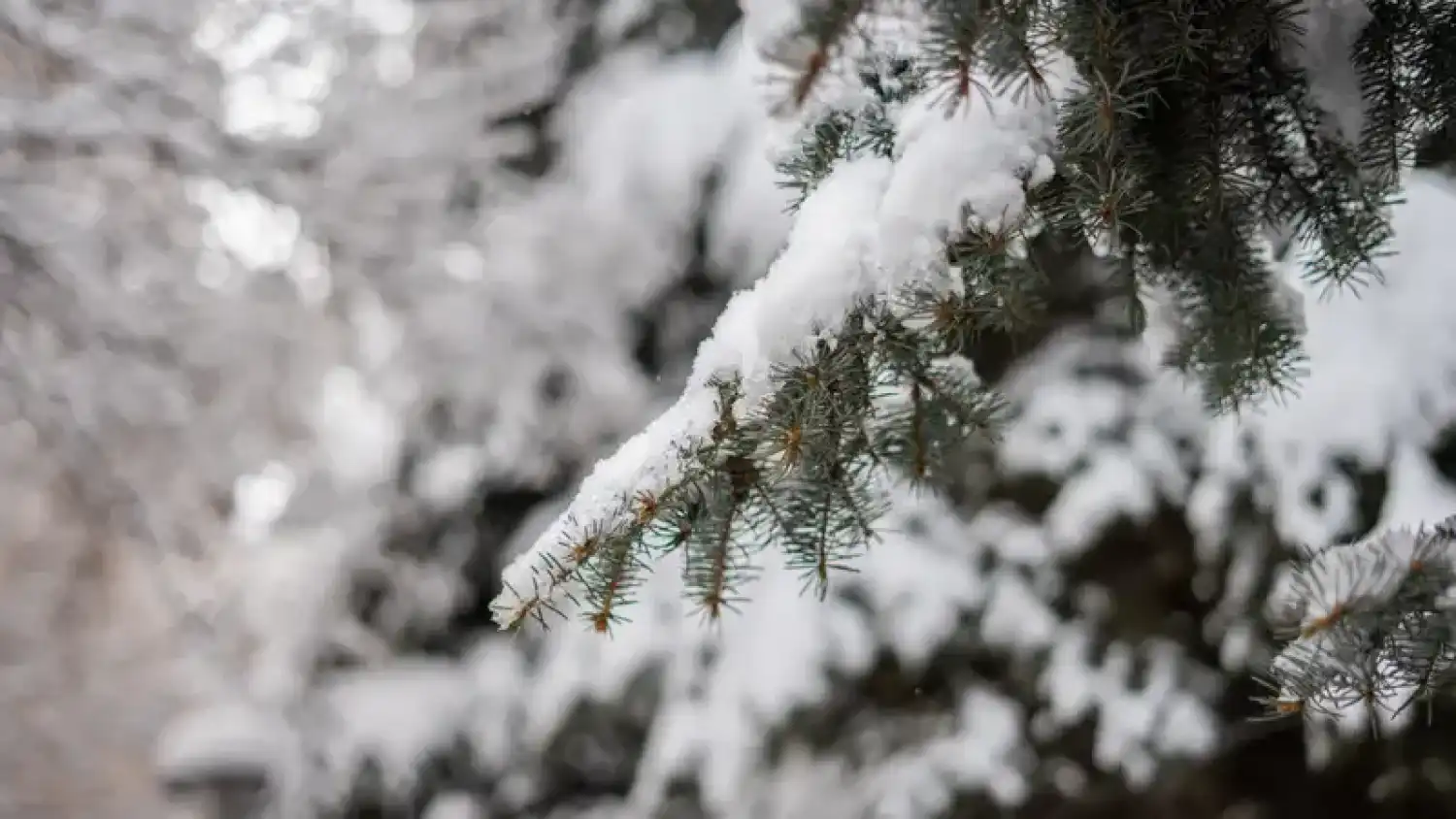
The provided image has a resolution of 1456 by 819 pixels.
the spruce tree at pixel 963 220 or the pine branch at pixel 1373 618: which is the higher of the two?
the spruce tree at pixel 963 220

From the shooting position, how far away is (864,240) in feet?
2.21

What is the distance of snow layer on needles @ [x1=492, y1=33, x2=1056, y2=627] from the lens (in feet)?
2.18

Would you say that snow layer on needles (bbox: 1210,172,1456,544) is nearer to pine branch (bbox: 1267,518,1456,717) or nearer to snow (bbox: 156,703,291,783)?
pine branch (bbox: 1267,518,1456,717)

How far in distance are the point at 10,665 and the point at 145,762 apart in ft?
1.38

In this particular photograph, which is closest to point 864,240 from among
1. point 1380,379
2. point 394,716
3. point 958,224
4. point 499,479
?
point 958,224

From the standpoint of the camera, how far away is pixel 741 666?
1.64m

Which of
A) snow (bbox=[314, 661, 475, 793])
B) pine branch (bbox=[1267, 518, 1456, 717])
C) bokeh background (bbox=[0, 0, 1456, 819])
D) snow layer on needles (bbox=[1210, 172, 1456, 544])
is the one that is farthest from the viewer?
snow (bbox=[314, 661, 475, 793])

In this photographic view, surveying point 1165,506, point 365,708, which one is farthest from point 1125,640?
point 365,708

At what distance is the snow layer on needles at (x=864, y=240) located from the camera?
664mm

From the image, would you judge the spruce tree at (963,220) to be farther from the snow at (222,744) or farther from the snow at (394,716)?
the snow at (222,744)

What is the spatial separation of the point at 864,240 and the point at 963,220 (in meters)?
0.07

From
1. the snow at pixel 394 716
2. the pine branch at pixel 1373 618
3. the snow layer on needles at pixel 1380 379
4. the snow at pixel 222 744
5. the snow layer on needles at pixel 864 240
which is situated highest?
the snow at pixel 222 744

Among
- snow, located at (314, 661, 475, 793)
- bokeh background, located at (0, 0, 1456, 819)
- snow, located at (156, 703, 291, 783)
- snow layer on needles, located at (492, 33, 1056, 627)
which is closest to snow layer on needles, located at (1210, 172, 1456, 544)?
bokeh background, located at (0, 0, 1456, 819)

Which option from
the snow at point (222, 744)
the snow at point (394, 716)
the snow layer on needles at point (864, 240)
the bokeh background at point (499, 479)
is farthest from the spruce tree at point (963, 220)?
the snow at point (222, 744)
